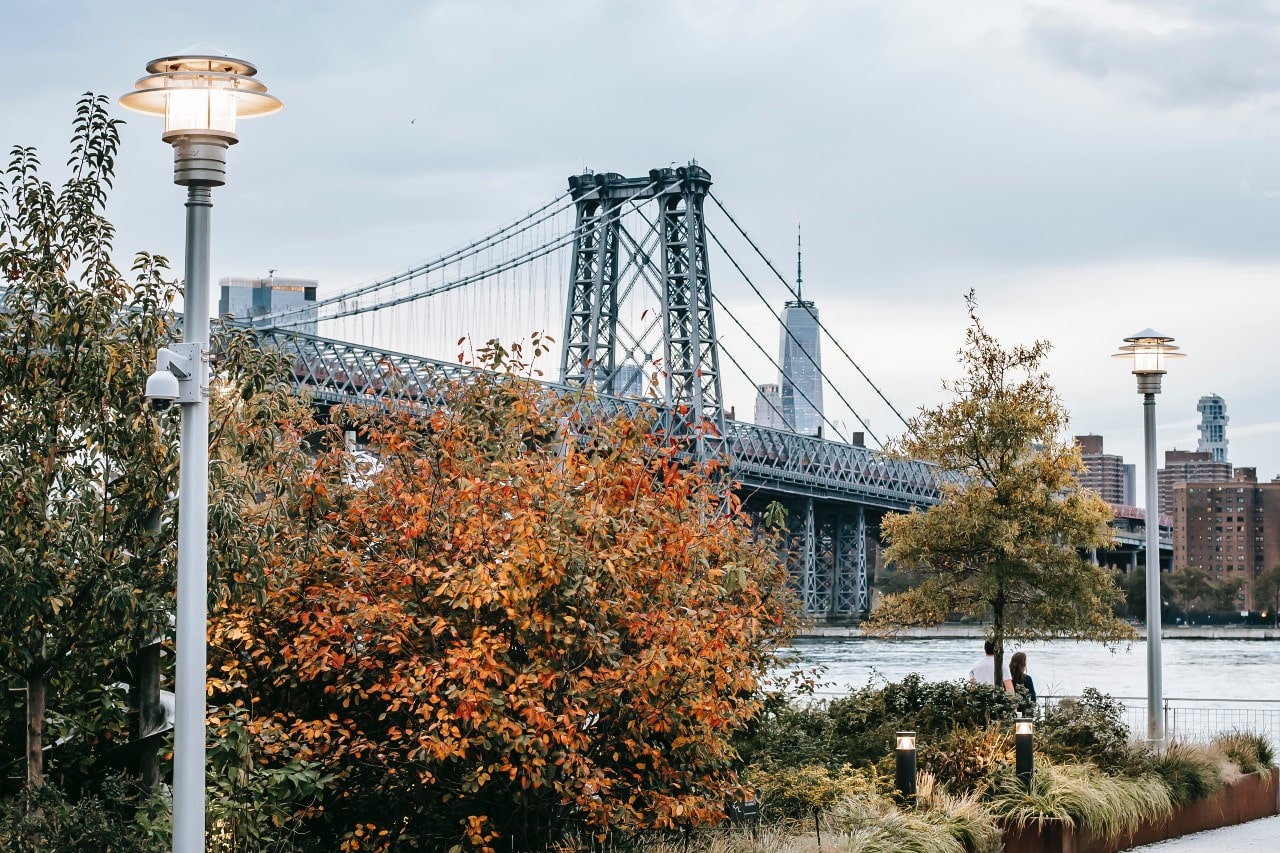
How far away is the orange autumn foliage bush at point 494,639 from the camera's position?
1025cm

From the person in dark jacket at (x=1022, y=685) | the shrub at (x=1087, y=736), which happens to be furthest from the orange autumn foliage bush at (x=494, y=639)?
the person in dark jacket at (x=1022, y=685)

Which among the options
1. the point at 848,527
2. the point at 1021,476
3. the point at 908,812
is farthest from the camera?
the point at 848,527

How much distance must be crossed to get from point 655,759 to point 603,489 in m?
1.83

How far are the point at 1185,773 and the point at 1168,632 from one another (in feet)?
330

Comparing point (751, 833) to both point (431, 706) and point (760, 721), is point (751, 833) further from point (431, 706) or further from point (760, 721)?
point (760, 721)

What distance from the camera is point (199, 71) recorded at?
7.76m

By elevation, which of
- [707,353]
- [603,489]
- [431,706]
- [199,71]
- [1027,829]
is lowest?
[1027,829]

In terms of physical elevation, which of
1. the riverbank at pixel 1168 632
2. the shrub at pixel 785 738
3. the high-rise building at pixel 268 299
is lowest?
the riverbank at pixel 1168 632

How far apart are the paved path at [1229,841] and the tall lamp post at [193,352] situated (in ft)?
28.9

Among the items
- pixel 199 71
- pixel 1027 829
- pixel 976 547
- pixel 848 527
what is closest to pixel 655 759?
pixel 1027 829

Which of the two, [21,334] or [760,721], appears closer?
[21,334]

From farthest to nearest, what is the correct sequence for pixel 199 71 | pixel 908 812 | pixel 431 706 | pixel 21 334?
pixel 908 812, pixel 431 706, pixel 21 334, pixel 199 71

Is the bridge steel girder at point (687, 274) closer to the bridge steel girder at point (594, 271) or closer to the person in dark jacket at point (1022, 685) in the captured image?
the bridge steel girder at point (594, 271)

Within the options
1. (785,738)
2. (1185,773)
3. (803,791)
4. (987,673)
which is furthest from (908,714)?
(803,791)
